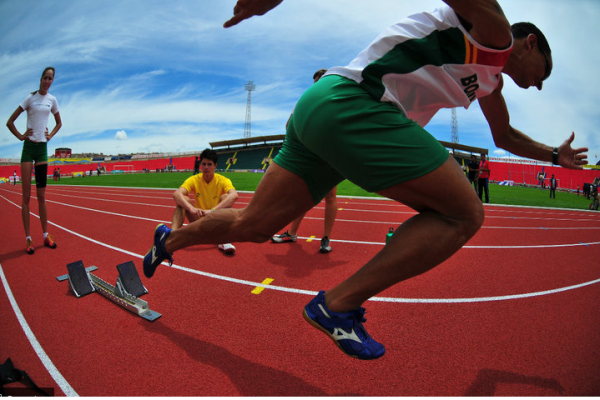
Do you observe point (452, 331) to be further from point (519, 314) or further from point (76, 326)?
point (76, 326)

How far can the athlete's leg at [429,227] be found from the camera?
1.15 metres

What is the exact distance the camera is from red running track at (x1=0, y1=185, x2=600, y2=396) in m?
1.65

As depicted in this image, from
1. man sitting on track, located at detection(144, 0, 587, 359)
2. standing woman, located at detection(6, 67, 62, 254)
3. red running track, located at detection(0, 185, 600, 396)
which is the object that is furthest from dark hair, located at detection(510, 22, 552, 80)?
standing woman, located at detection(6, 67, 62, 254)

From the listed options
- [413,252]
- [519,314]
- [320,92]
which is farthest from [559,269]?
[320,92]

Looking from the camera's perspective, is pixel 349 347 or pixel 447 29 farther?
pixel 349 347

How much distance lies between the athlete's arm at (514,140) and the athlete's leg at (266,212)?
1.17 meters

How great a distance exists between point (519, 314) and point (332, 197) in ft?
8.09

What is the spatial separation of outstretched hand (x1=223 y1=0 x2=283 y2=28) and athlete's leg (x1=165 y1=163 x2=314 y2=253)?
0.67m

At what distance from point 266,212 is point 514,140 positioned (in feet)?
5.06

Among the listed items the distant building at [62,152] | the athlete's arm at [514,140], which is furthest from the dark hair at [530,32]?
the distant building at [62,152]

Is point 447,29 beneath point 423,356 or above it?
above

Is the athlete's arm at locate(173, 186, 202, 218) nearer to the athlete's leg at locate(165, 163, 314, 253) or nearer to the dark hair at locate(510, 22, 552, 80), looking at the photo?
the athlete's leg at locate(165, 163, 314, 253)

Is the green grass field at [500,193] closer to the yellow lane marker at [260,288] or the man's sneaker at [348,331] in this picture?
the yellow lane marker at [260,288]

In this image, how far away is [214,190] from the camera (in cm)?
483
